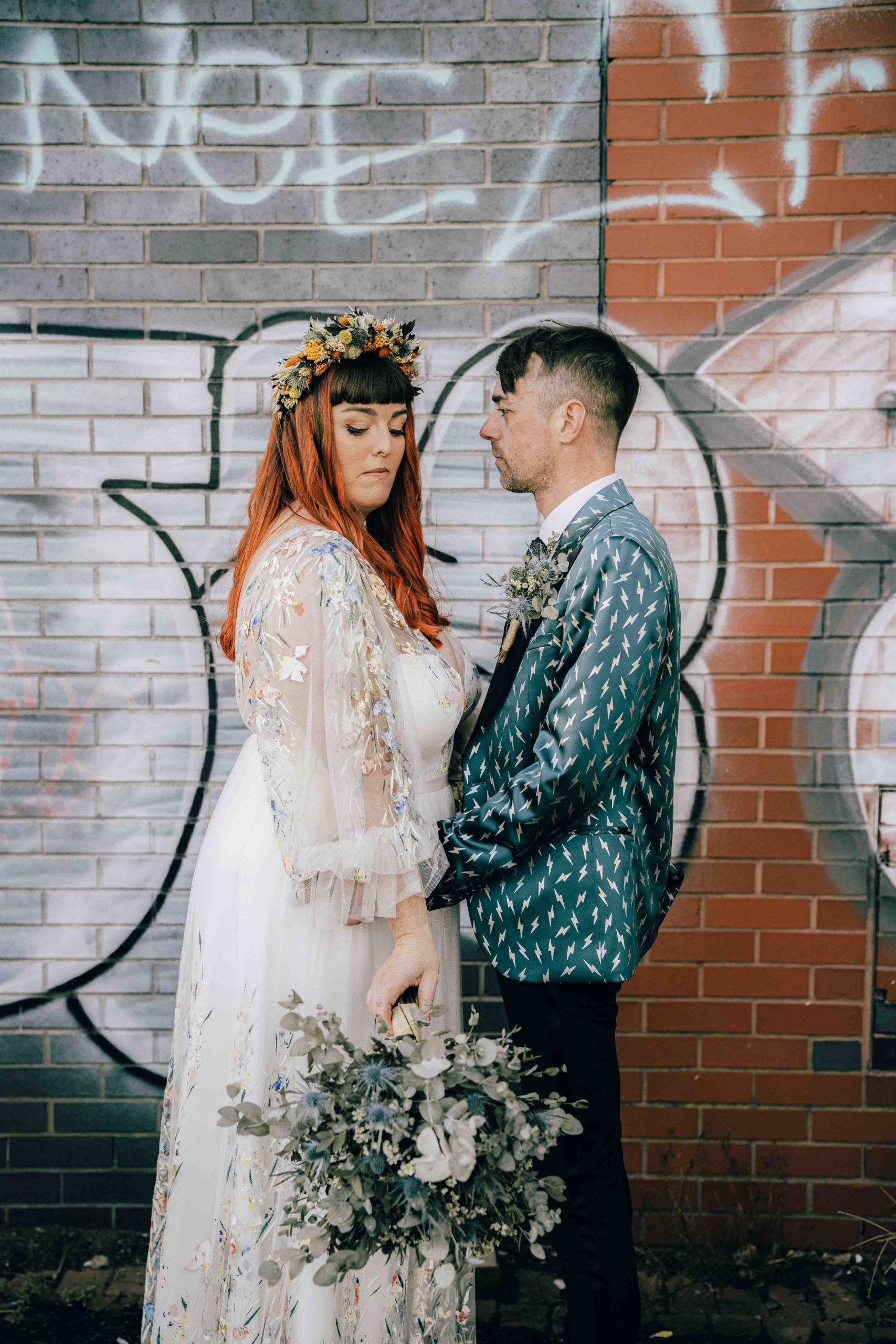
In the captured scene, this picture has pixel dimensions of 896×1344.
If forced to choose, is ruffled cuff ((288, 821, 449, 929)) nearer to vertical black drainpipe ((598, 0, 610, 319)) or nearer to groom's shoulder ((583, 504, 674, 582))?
groom's shoulder ((583, 504, 674, 582))

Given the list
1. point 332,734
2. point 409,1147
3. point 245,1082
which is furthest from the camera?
point 245,1082

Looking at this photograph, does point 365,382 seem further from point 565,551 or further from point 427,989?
point 427,989

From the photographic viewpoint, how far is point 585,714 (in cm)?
184

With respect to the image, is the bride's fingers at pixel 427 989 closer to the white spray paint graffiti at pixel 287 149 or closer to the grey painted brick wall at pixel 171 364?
the grey painted brick wall at pixel 171 364

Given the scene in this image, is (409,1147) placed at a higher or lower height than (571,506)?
lower

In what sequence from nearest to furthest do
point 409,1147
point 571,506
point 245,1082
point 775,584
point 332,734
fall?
1. point 409,1147
2. point 332,734
3. point 245,1082
4. point 571,506
5. point 775,584

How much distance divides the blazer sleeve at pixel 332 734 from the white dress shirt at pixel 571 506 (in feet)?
1.59

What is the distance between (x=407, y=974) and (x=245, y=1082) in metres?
0.42

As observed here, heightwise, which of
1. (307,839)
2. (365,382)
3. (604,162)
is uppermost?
(604,162)

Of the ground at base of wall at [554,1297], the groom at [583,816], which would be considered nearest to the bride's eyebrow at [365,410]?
Answer: the groom at [583,816]

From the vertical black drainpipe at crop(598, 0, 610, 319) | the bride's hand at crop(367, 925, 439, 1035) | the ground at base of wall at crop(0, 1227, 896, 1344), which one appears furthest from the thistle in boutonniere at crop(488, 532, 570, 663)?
the ground at base of wall at crop(0, 1227, 896, 1344)

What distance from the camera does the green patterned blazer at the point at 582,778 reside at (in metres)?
1.86

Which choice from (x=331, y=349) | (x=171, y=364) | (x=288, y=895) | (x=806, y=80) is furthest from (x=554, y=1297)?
(x=806, y=80)

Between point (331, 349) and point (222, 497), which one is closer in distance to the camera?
point (331, 349)
